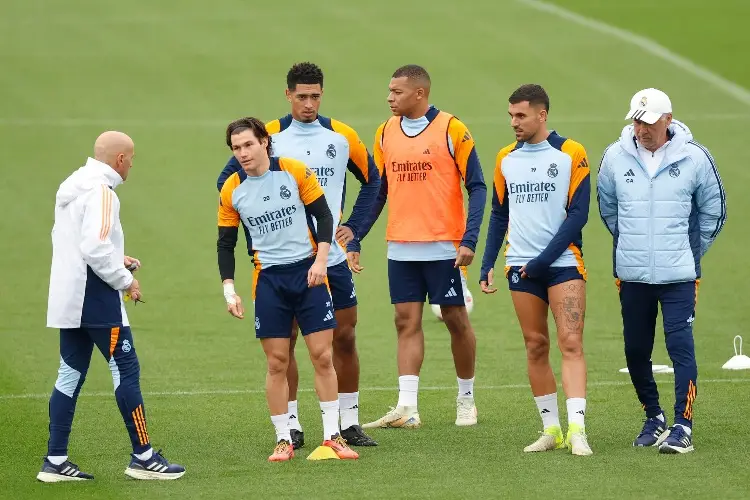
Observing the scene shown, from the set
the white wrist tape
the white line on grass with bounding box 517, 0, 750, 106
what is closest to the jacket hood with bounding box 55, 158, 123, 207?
the white wrist tape

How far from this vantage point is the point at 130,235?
1791cm

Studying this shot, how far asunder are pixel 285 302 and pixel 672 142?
2.56 meters

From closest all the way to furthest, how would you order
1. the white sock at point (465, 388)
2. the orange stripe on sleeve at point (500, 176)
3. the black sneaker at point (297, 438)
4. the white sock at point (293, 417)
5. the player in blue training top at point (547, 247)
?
the player in blue training top at point (547, 247)
the orange stripe on sleeve at point (500, 176)
the black sneaker at point (297, 438)
the white sock at point (293, 417)
the white sock at point (465, 388)

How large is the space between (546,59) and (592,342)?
14349mm

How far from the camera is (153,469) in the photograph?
327 inches

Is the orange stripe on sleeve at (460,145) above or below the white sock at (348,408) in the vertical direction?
above

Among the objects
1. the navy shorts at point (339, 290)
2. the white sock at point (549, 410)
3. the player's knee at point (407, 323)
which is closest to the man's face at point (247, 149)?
the navy shorts at point (339, 290)

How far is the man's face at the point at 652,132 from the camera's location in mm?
8781

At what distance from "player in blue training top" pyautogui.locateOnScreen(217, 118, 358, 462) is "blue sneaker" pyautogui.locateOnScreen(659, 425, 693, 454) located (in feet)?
6.11

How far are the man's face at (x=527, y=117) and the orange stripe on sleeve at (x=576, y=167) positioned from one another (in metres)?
0.22

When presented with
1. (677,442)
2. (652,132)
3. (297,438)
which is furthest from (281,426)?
(652,132)

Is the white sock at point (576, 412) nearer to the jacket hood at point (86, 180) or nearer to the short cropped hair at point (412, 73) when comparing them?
the short cropped hair at point (412, 73)

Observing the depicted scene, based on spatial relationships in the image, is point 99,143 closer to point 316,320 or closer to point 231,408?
point 316,320

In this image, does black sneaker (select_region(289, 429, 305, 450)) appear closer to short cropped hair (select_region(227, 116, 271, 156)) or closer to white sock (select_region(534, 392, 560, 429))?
white sock (select_region(534, 392, 560, 429))
